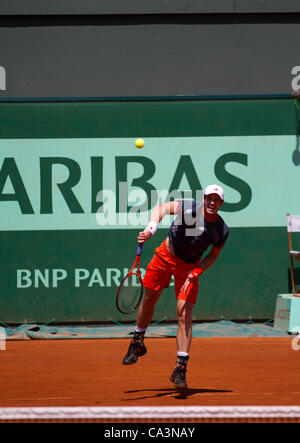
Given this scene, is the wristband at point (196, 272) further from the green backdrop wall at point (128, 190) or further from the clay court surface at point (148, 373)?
the green backdrop wall at point (128, 190)

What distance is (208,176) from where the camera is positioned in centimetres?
905

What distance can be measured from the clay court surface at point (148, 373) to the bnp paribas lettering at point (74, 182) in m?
1.77

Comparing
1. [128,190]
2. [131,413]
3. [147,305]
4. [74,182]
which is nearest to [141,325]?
[147,305]

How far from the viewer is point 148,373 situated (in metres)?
6.23

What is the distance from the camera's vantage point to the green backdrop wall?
895cm

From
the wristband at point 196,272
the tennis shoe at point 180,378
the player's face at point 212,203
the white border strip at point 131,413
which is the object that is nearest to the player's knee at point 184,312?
the wristband at point 196,272

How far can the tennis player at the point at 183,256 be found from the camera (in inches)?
209

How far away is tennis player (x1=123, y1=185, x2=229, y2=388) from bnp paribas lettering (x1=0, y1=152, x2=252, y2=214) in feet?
11.0

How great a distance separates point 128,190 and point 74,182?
703 millimetres

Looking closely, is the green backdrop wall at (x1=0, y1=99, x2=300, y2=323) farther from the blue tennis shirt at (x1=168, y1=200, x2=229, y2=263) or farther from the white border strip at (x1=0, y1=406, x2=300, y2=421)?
the white border strip at (x1=0, y1=406, x2=300, y2=421)

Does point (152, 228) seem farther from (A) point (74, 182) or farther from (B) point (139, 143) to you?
(A) point (74, 182)

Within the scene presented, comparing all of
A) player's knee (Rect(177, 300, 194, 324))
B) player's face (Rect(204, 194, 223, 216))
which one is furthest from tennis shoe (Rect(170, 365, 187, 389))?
player's face (Rect(204, 194, 223, 216))
